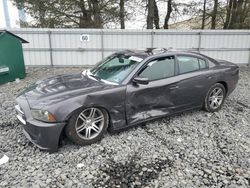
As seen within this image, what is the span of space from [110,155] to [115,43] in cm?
740

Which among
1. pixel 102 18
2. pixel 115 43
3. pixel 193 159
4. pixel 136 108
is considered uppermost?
pixel 102 18

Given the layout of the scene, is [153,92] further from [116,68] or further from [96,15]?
[96,15]

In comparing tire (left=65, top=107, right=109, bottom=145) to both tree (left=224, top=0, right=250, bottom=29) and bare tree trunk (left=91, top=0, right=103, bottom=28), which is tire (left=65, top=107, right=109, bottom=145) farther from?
tree (left=224, top=0, right=250, bottom=29)

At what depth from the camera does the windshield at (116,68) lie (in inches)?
155

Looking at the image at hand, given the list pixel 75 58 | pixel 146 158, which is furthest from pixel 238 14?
pixel 146 158

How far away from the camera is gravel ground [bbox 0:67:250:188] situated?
2.88m

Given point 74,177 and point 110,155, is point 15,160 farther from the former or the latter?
point 110,155

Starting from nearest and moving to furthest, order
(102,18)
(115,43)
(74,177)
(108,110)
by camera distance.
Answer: (74,177) < (108,110) < (115,43) < (102,18)

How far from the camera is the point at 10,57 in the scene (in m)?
7.58

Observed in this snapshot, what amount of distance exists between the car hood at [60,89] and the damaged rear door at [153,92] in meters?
0.47

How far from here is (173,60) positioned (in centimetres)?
437

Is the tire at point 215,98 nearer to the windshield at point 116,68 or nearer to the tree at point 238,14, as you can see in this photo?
the windshield at point 116,68

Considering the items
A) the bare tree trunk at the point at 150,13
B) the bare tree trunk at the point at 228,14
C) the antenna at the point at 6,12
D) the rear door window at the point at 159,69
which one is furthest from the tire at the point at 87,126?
the antenna at the point at 6,12

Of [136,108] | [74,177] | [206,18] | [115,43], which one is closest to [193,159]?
[136,108]
